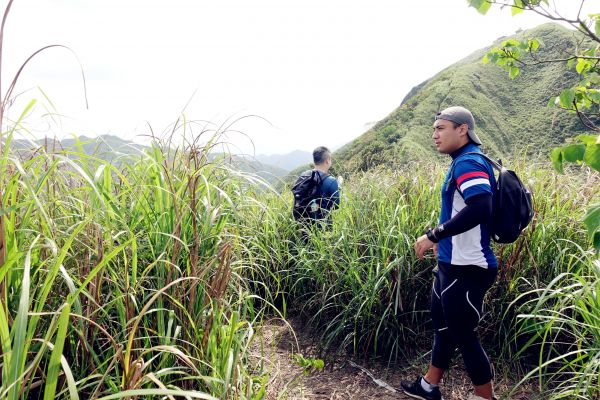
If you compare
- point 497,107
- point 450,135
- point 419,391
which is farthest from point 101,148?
point 497,107

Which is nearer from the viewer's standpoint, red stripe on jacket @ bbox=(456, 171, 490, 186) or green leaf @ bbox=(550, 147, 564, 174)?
green leaf @ bbox=(550, 147, 564, 174)

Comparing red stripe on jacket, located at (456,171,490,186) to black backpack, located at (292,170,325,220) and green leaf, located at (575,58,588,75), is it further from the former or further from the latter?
black backpack, located at (292,170,325,220)

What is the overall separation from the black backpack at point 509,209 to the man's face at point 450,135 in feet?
0.97

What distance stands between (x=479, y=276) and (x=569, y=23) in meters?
1.36

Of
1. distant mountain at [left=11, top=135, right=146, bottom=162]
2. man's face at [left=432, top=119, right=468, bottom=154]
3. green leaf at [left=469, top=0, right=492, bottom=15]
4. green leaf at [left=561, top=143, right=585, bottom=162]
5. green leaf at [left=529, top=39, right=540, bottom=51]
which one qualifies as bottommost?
green leaf at [left=561, top=143, right=585, bottom=162]

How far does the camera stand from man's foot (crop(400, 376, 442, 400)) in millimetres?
2551

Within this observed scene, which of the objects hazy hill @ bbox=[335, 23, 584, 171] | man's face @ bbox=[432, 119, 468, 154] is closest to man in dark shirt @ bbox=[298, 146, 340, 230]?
man's face @ bbox=[432, 119, 468, 154]

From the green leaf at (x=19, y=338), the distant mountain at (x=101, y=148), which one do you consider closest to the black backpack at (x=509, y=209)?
the distant mountain at (x=101, y=148)

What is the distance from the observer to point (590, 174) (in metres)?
3.59

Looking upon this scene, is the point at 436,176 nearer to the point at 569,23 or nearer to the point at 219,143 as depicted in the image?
the point at 569,23

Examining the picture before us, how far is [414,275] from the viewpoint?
3094 millimetres

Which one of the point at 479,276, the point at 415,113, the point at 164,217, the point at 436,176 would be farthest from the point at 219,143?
the point at 415,113

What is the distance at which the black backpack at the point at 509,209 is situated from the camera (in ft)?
7.63

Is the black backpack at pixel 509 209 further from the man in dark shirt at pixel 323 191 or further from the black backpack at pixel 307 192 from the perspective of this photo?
the black backpack at pixel 307 192
